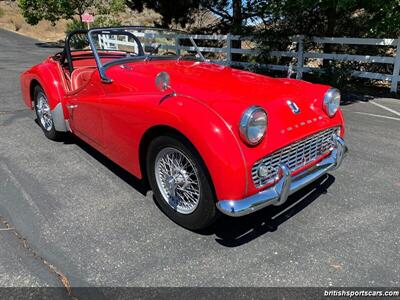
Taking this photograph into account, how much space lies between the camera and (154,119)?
9.18ft

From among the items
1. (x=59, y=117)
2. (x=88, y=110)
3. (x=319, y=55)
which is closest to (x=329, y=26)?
(x=319, y=55)

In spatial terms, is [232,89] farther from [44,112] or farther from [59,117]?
[44,112]

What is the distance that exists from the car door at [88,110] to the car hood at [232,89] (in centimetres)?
24

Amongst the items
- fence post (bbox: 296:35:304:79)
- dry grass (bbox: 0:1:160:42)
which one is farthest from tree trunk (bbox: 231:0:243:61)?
dry grass (bbox: 0:1:160:42)

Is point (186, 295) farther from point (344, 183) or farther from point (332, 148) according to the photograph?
point (344, 183)

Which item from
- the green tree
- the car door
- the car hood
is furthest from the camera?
the green tree

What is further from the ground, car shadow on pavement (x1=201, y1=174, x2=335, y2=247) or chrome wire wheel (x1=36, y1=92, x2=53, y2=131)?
chrome wire wheel (x1=36, y1=92, x2=53, y2=131)

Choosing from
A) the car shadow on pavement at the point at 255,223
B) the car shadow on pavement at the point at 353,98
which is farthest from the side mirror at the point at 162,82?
the car shadow on pavement at the point at 353,98

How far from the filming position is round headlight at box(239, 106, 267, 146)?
243cm

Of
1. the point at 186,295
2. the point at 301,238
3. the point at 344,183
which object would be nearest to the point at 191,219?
the point at 186,295

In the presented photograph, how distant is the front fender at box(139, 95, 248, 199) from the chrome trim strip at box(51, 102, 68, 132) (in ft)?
7.95

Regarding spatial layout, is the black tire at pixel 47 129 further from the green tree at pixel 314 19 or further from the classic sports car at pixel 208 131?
the green tree at pixel 314 19

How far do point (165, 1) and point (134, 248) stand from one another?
1201cm

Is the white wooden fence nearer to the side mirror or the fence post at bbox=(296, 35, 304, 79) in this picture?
the fence post at bbox=(296, 35, 304, 79)
